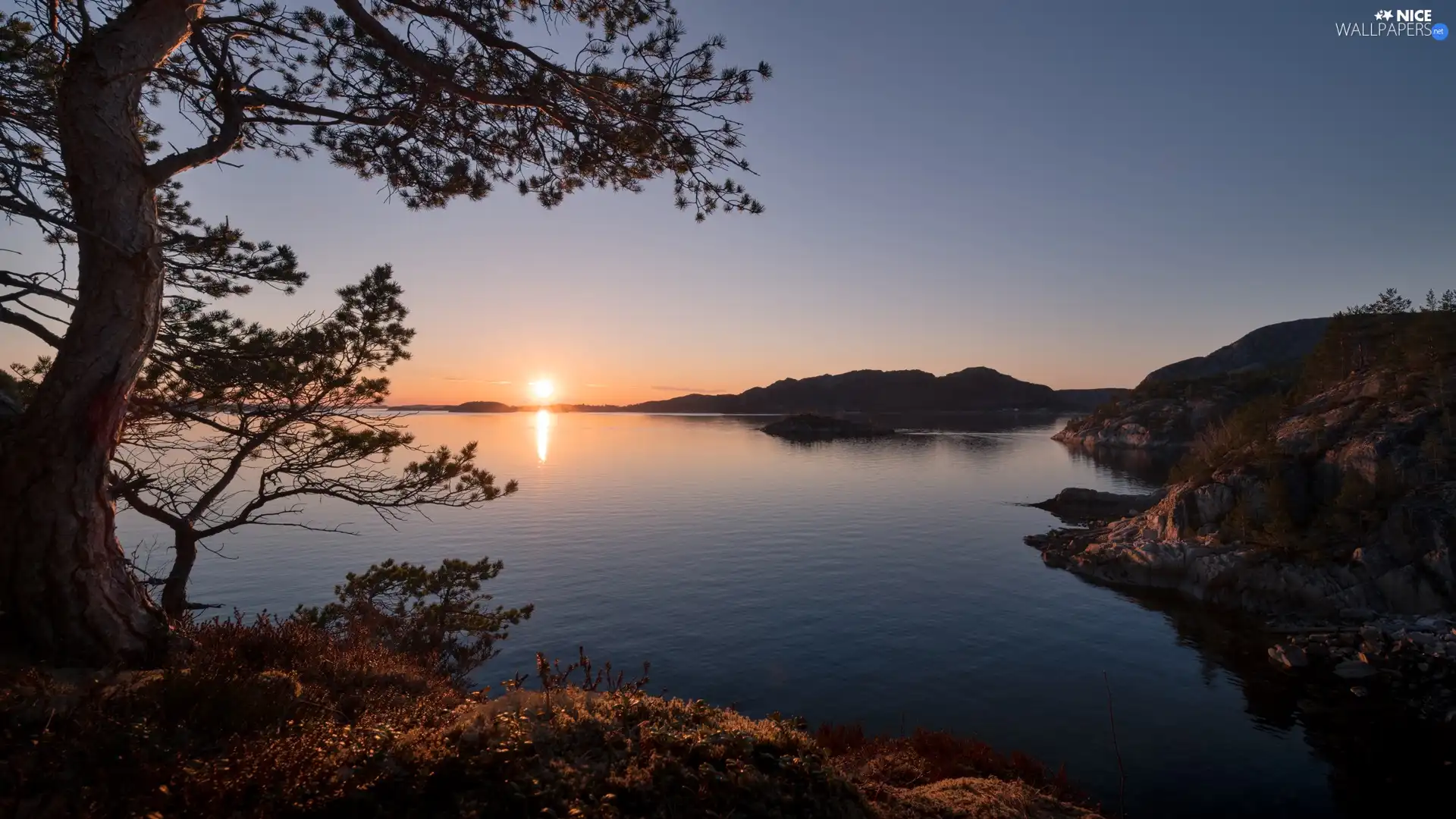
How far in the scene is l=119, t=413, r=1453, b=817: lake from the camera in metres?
18.3

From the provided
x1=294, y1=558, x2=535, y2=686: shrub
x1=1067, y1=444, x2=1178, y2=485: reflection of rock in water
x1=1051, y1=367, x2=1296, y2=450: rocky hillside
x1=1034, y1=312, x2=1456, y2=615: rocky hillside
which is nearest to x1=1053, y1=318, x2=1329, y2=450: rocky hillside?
x1=1051, y1=367, x2=1296, y2=450: rocky hillside

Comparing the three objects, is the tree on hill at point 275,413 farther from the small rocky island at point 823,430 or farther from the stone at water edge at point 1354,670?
the small rocky island at point 823,430

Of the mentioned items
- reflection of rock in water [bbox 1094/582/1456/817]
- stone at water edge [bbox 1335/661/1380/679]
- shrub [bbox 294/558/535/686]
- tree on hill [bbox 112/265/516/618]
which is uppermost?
tree on hill [bbox 112/265/516/618]

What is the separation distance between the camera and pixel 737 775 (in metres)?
5.84

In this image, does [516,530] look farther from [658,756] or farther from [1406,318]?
[1406,318]

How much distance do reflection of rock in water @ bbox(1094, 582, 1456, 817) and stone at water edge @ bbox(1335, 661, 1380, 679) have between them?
802mm

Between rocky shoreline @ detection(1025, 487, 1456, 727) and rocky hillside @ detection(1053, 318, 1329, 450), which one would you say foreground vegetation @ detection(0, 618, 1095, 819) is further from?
rocky hillside @ detection(1053, 318, 1329, 450)

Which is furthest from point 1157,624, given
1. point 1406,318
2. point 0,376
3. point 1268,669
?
point 1406,318

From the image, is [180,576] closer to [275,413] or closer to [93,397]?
[275,413]

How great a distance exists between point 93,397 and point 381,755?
5.08 meters

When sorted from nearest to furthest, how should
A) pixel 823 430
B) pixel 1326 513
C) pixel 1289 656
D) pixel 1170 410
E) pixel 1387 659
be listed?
pixel 1387 659 → pixel 1289 656 → pixel 1326 513 → pixel 1170 410 → pixel 823 430

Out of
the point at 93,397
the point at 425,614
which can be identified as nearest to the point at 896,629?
the point at 425,614

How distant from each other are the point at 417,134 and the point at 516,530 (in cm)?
4305

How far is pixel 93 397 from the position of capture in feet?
22.2
